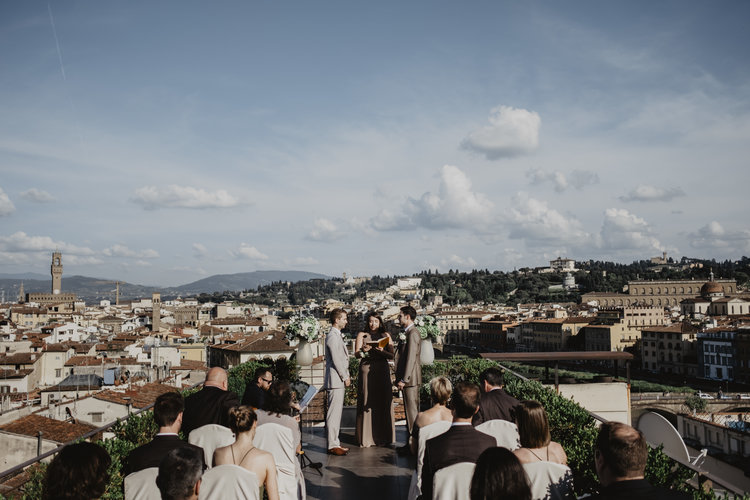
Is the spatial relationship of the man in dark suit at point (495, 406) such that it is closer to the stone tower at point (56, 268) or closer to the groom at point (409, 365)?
the groom at point (409, 365)

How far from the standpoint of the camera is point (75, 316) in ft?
306

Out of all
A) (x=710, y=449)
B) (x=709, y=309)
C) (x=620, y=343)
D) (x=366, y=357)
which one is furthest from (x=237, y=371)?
(x=709, y=309)

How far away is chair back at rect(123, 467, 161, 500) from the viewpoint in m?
2.93

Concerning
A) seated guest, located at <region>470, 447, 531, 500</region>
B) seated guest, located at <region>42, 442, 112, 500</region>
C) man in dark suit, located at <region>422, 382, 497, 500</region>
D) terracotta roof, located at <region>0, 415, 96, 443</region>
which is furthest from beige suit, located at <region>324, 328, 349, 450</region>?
terracotta roof, located at <region>0, 415, 96, 443</region>

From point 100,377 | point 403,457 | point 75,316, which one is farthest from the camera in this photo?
point 75,316

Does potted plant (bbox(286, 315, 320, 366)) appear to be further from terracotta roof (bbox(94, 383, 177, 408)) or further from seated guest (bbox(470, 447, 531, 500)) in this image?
terracotta roof (bbox(94, 383, 177, 408))

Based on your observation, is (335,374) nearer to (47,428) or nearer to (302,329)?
(302,329)

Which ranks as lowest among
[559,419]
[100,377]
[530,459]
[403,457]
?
[100,377]

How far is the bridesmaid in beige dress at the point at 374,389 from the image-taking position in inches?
230

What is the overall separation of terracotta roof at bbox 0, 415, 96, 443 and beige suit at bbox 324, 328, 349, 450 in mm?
15004

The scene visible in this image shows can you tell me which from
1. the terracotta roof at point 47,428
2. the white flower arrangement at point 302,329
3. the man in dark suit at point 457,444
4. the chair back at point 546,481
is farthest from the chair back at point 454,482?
the terracotta roof at point 47,428

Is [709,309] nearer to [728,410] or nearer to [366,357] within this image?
A: [728,410]

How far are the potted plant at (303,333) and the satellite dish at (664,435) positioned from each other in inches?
135

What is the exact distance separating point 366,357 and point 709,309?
10809 centimetres
